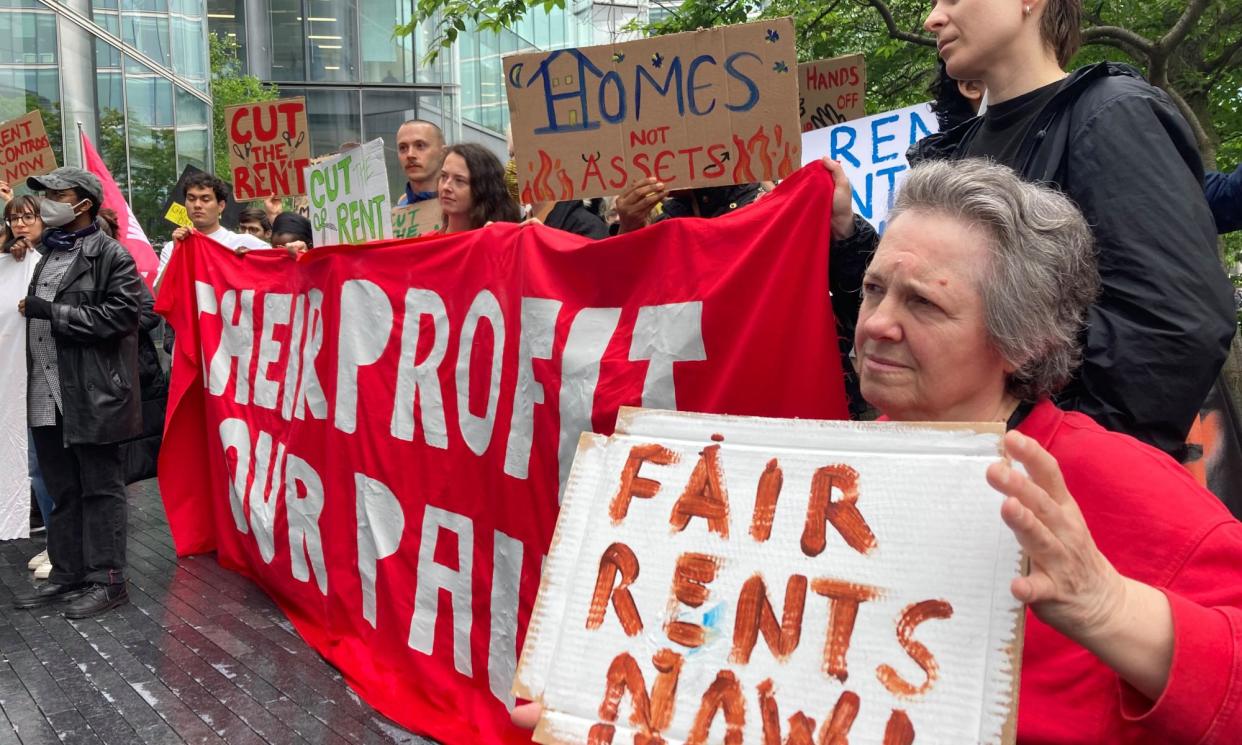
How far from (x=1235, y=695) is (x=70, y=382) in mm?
5282

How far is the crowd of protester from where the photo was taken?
1.16 m

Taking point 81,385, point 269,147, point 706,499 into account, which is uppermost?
point 269,147

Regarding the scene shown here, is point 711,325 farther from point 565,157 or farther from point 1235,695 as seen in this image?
point 1235,695

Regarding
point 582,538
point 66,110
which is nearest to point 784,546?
point 582,538

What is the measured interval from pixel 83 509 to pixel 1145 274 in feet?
16.8

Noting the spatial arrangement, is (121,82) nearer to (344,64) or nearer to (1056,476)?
(344,64)

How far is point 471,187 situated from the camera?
439 centimetres

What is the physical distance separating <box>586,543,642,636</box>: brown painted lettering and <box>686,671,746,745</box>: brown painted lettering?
0.41ft

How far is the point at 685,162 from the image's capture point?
2.85 metres

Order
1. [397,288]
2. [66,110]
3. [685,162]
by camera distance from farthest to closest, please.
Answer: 1. [66,110]
2. [397,288]
3. [685,162]

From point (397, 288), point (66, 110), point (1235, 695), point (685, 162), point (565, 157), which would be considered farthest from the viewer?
point (66, 110)

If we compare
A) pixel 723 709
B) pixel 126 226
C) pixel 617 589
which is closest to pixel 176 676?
pixel 617 589

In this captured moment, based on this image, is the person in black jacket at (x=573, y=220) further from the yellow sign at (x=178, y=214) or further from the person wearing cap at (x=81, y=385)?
the yellow sign at (x=178, y=214)

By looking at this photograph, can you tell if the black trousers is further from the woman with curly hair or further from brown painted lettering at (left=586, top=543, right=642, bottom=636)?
brown painted lettering at (left=586, top=543, right=642, bottom=636)
